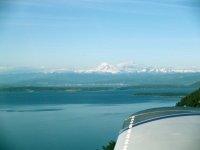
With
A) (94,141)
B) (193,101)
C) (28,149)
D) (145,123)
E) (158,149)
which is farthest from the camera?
(193,101)

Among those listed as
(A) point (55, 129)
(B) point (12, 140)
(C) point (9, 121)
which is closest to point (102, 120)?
(A) point (55, 129)

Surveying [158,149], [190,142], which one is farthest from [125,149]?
[190,142]

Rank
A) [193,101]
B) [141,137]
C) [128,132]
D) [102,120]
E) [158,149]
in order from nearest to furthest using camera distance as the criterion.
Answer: [158,149] → [141,137] → [128,132] → [193,101] → [102,120]

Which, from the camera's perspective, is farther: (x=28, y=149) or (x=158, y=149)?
(x=28, y=149)

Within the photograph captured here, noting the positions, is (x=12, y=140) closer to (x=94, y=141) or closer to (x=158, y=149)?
(x=94, y=141)

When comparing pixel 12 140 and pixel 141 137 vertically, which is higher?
pixel 141 137

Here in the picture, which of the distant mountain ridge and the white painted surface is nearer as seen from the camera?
the white painted surface

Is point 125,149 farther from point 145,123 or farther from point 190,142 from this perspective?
point 145,123

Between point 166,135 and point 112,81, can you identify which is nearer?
point 166,135

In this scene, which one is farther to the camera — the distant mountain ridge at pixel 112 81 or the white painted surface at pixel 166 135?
the distant mountain ridge at pixel 112 81
